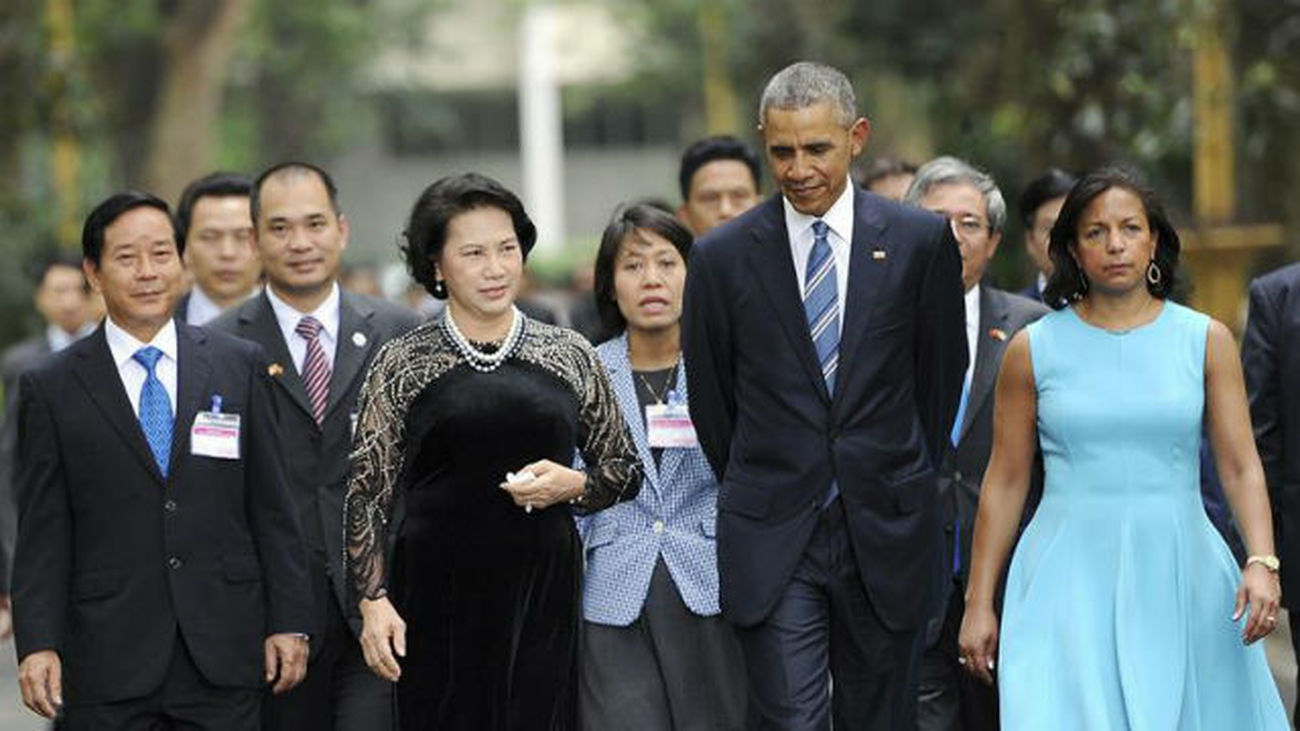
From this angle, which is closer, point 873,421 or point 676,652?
point 873,421

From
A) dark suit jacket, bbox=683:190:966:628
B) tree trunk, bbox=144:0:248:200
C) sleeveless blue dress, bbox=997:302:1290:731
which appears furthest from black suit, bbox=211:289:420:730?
tree trunk, bbox=144:0:248:200

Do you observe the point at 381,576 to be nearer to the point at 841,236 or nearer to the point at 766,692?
the point at 766,692

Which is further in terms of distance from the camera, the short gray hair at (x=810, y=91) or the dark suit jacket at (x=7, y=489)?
the dark suit jacket at (x=7, y=489)

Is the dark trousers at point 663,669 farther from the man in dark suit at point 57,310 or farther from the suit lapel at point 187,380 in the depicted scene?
the man in dark suit at point 57,310

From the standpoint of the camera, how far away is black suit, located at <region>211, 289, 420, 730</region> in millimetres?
8266

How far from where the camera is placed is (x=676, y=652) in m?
8.09

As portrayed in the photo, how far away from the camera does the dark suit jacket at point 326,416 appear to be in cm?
837

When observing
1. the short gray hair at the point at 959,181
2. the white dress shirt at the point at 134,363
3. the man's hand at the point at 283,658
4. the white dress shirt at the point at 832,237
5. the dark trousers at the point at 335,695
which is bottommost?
the dark trousers at the point at 335,695

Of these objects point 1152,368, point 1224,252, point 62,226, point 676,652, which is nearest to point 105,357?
point 676,652

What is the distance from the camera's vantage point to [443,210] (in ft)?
24.6

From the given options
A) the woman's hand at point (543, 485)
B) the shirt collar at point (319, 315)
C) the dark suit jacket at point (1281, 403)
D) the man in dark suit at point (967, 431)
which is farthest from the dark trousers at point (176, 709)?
the dark suit jacket at point (1281, 403)

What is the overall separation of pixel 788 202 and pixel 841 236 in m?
0.18

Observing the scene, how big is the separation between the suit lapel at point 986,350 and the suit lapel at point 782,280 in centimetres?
161

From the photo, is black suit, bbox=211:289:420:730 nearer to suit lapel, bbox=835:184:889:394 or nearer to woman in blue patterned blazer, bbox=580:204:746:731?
woman in blue patterned blazer, bbox=580:204:746:731
